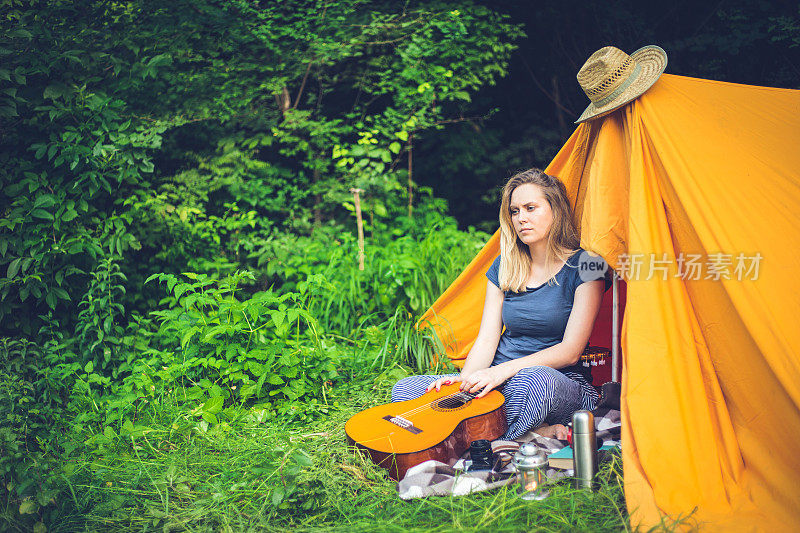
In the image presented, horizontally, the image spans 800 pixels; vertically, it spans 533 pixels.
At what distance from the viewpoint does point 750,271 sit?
67.3 inches

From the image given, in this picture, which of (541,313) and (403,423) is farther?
(541,313)

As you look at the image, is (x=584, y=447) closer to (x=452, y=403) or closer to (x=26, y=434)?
(x=452, y=403)

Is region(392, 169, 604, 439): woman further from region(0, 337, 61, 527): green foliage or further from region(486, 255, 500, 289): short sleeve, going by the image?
region(0, 337, 61, 527): green foliage

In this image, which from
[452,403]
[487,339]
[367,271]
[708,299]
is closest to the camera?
[708,299]

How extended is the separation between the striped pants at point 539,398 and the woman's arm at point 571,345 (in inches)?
2.3

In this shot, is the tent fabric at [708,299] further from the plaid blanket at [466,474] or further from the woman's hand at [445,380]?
the woman's hand at [445,380]

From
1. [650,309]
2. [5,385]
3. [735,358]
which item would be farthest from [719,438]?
[5,385]

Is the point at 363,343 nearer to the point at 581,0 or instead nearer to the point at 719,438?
the point at 719,438

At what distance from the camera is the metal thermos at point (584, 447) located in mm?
1794

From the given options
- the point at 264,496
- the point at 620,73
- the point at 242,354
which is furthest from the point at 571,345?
the point at 242,354

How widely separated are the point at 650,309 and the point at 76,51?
10.3 feet

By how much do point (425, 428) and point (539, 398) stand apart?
0.47 metres

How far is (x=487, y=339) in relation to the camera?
259 cm

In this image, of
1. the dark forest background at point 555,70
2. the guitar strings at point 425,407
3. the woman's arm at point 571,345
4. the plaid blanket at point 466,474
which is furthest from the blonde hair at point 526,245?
the dark forest background at point 555,70
